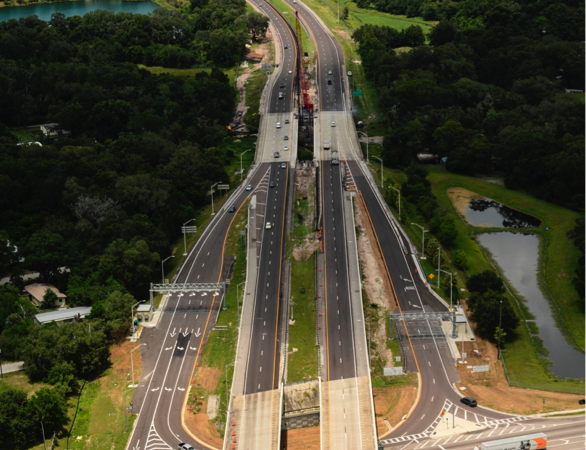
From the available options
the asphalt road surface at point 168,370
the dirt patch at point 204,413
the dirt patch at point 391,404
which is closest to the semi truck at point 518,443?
the dirt patch at point 391,404

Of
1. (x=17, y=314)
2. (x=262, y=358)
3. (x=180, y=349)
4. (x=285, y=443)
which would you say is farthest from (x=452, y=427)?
(x=17, y=314)

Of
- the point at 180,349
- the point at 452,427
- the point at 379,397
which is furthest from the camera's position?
the point at 180,349

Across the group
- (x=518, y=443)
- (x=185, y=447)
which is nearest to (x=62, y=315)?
(x=185, y=447)

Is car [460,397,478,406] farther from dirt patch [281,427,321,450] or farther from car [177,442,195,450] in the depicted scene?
car [177,442,195,450]

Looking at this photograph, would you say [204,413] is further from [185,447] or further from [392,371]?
[392,371]

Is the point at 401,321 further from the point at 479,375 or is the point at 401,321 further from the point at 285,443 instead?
the point at 285,443

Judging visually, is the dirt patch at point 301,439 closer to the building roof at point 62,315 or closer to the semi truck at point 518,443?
the semi truck at point 518,443

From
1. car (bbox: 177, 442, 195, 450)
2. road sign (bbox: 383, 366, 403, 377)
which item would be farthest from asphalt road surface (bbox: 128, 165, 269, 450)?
road sign (bbox: 383, 366, 403, 377)
